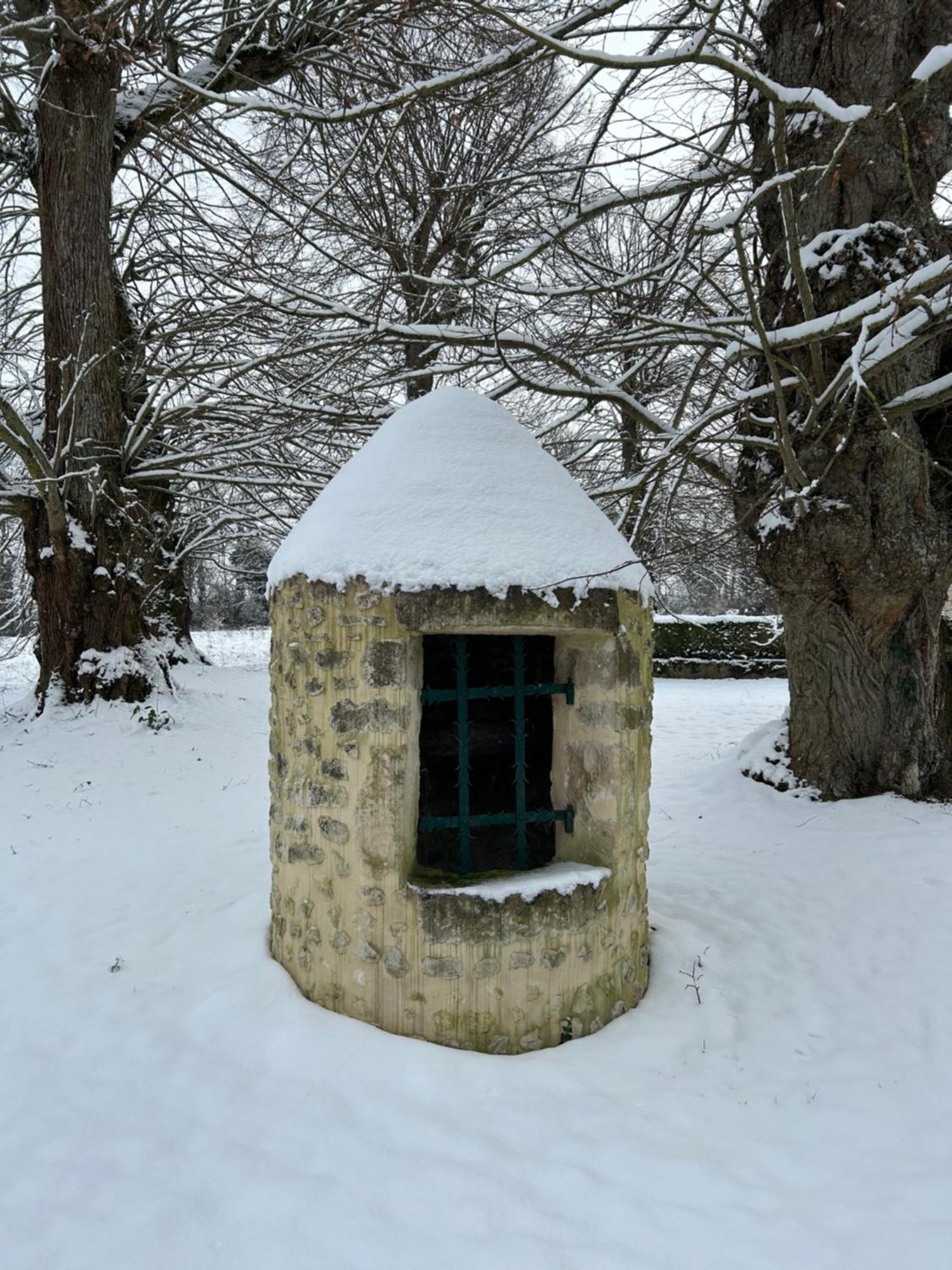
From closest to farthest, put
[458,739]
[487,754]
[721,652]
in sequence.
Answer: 1. [458,739]
2. [487,754]
3. [721,652]

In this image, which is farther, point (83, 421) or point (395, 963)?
point (83, 421)

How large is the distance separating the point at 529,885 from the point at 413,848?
454mm

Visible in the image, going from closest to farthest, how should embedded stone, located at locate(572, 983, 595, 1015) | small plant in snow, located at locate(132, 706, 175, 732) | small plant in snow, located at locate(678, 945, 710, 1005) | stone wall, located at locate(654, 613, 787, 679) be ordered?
embedded stone, located at locate(572, 983, 595, 1015)
small plant in snow, located at locate(678, 945, 710, 1005)
small plant in snow, located at locate(132, 706, 175, 732)
stone wall, located at locate(654, 613, 787, 679)

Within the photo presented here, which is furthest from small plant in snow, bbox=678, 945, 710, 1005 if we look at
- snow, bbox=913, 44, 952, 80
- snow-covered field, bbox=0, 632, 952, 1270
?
snow, bbox=913, 44, 952, 80

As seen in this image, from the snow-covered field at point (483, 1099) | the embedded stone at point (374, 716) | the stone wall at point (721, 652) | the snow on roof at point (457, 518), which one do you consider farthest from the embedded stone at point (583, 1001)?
the stone wall at point (721, 652)

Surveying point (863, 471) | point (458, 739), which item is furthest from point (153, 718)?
point (863, 471)

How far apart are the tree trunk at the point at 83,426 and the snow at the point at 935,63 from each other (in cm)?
630

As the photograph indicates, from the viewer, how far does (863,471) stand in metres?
5.05

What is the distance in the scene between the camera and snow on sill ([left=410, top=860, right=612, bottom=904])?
2.87 metres

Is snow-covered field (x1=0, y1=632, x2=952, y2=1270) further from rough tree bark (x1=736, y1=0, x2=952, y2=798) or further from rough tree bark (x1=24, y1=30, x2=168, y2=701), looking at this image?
rough tree bark (x1=24, y1=30, x2=168, y2=701)

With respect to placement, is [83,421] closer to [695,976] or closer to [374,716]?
[374,716]

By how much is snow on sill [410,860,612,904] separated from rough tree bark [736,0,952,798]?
113 inches

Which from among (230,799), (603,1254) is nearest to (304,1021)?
(603,1254)

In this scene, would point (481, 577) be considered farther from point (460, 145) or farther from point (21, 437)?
point (21, 437)
